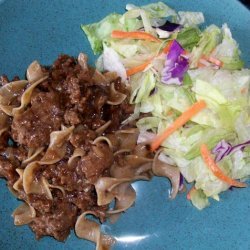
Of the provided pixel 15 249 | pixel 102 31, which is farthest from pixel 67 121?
pixel 15 249

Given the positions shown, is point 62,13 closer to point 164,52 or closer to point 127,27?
point 127,27

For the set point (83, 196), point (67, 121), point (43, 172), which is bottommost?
point (83, 196)

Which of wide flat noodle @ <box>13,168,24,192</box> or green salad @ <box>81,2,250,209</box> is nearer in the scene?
wide flat noodle @ <box>13,168,24,192</box>

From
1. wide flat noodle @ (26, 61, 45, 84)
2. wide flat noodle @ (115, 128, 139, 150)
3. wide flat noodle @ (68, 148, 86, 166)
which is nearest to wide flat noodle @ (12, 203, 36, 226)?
wide flat noodle @ (68, 148, 86, 166)

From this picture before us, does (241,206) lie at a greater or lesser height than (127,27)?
lesser

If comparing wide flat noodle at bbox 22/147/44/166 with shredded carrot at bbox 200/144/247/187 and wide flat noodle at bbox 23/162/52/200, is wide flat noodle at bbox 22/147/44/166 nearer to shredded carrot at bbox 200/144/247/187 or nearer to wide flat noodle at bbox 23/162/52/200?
wide flat noodle at bbox 23/162/52/200

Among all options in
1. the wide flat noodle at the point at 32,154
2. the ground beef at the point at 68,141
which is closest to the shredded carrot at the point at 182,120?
the ground beef at the point at 68,141

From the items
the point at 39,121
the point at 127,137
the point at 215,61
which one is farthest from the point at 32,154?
the point at 215,61
